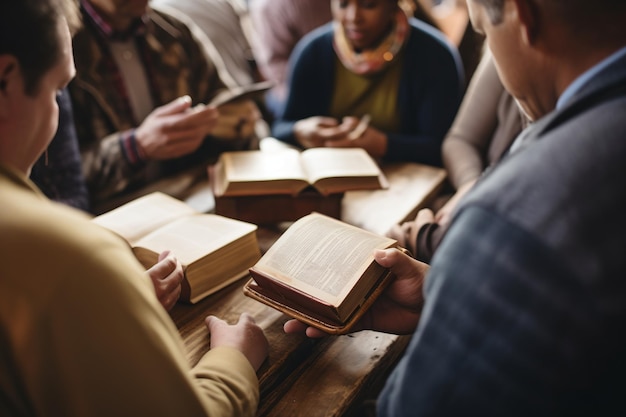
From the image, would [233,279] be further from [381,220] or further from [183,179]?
[183,179]

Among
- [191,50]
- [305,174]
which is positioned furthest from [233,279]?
[191,50]

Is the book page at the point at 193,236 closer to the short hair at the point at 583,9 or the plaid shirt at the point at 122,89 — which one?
the plaid shirt at the point at 122,89

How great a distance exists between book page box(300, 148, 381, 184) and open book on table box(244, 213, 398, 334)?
0.31m

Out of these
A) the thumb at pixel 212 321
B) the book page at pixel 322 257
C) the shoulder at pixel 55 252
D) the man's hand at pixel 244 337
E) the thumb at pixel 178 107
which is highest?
the shoulder at pixel 55 252

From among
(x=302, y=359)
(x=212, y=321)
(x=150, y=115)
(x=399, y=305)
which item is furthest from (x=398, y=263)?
(x=150, y=115)

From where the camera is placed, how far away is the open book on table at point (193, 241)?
1.13m

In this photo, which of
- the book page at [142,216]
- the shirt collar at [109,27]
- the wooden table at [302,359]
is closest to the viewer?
the wooden table at [302,359]

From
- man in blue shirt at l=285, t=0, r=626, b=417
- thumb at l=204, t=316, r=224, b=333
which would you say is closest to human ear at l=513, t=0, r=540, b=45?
man in blue shirt at l=285, t=0, r=626, b=417

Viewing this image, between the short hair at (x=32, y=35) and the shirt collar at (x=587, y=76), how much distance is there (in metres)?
0.67

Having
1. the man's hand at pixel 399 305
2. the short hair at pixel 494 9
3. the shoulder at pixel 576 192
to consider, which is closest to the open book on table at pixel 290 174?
the man's hand at pixel 399 305

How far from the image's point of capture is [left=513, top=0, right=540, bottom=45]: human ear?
0.71 metres

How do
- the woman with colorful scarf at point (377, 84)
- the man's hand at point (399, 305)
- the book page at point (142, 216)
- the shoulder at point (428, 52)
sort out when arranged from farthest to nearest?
1. the shoulder at point (428, 52)
2. the woman with colorful scarf at point (377, 84)
3. the book page at point (142, 216)
4. the man's hand at point (399, 305)

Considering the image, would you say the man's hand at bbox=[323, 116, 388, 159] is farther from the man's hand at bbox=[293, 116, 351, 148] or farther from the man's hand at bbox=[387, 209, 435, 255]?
the man's hand at bbox=[387, 209, 435, 255]

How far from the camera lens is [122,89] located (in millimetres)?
1873
